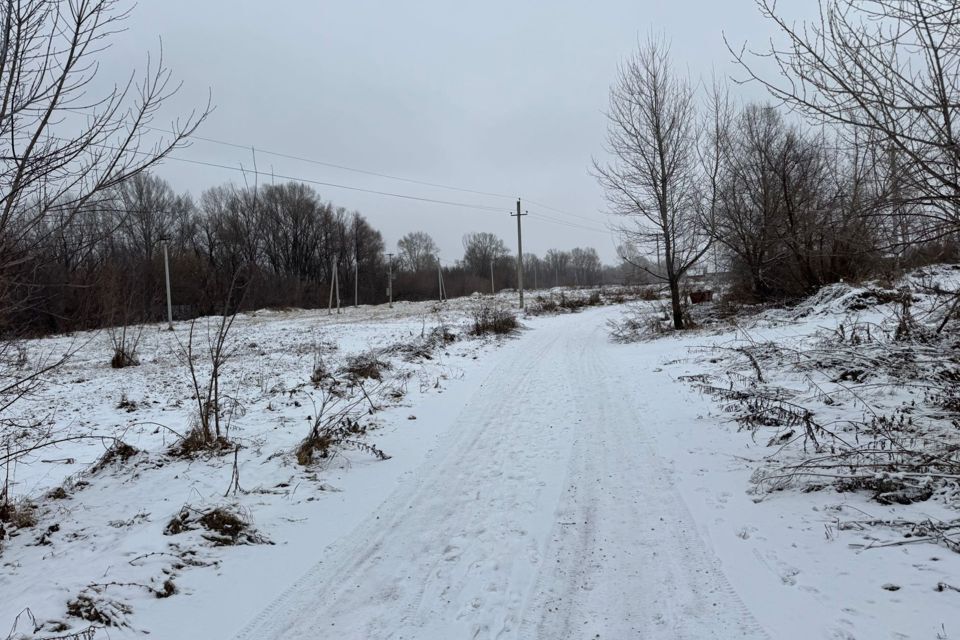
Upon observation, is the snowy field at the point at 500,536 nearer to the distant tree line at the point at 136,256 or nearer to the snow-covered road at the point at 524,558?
the snow-covered road at the point at 524,558

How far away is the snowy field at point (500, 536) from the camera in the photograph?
278cm

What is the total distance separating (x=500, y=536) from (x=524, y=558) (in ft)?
1.17

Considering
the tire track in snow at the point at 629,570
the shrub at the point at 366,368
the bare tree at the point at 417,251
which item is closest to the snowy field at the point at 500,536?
the tire track in snow at the point at 629,570

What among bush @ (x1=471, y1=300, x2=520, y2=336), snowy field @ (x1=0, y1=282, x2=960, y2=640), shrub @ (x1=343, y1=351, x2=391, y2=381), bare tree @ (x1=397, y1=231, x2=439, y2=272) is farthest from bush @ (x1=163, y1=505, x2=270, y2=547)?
bare tree @ (x1=397, y1=231, x2=439, y2=272)

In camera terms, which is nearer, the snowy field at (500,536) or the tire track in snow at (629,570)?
the tire track in snow at (629,570)

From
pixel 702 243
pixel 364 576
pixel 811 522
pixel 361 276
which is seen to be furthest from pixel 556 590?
pixel 361 276

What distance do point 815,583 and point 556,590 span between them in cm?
148

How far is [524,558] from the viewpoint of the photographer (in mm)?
3404

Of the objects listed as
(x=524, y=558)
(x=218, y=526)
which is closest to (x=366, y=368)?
(x=218, y=526)

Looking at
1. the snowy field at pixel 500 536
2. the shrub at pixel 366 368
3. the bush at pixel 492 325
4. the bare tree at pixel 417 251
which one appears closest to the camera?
the snowy field at pixel 500 536

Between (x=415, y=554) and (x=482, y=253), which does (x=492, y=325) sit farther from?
(x=482, y=253)

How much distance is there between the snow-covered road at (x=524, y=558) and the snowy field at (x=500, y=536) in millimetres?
16

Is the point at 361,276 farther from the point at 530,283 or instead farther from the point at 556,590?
the point at 556,590

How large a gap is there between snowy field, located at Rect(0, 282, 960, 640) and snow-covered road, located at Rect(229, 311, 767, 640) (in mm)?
16
